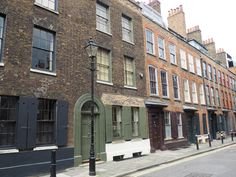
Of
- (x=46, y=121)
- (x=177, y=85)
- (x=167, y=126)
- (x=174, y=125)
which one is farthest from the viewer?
(x=177, y=85)

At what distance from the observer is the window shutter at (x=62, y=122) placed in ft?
34.5

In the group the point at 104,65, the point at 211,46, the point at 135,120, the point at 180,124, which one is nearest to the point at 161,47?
the point at 180,124

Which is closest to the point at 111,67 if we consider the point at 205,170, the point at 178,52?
the point at 205,170

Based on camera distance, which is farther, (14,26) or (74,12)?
(74,12)

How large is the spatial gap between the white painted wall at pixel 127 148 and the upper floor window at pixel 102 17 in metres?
7.19

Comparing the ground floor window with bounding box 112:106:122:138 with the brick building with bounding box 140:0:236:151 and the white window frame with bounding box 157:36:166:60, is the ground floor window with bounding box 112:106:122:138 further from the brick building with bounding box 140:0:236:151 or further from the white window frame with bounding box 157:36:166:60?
the white window frame with bounding box 157:36:166:60

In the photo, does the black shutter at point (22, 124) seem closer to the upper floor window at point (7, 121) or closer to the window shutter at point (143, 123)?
the upper floor window at point (7, 121)

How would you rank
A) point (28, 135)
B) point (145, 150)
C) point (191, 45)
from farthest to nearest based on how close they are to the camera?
point (191, 45) → point (145, 150) → point (28, 135)

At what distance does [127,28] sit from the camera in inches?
658

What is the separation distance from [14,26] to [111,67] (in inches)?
245

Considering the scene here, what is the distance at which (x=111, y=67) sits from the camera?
47.0 feet

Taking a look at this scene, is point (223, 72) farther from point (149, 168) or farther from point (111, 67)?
point (149, 168)

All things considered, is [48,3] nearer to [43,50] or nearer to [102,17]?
[43,50]

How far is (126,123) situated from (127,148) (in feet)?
4.99
